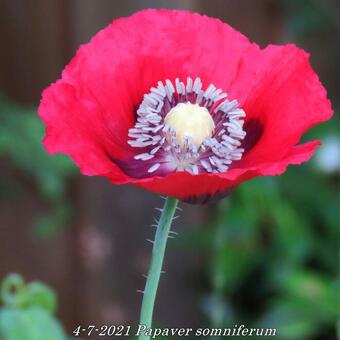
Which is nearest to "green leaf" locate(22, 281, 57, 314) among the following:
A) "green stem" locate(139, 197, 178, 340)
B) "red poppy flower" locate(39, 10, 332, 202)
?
"red poppy flower" locate(39, 10, 332, 202)

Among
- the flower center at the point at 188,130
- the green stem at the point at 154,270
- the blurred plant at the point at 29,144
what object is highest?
the blurred plant at the point at 29,144

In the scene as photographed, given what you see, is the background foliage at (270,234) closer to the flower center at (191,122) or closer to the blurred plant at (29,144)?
the blurred plant at (29,144)

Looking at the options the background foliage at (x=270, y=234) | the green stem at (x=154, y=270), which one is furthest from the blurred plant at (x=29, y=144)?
the green stem at (x=154, y=270)

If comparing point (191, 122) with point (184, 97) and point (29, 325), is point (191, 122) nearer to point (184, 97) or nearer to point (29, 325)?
point (184, 97)

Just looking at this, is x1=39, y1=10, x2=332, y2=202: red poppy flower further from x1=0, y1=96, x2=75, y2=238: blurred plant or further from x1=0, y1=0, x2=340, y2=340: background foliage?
x1=0, y1=0, x2=340, y2=340: background foliage

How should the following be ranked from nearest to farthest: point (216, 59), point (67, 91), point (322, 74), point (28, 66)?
point (67, 91), point (216, 59), point (28, 66), point (322, 74)

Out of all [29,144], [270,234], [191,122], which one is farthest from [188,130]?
[270,234]

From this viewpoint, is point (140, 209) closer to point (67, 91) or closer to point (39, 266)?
point (39, 266)

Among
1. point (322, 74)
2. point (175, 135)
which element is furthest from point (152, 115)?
point (322, 74)
